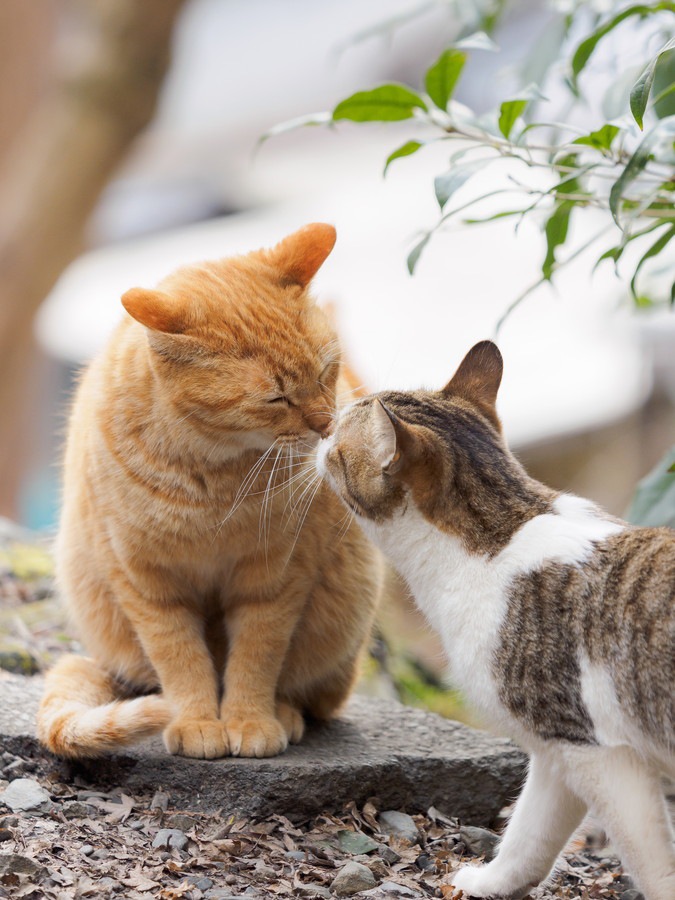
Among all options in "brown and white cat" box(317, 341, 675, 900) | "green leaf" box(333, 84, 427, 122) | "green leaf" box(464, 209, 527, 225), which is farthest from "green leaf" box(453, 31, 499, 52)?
"brown and white cat" box(317, 341, 675, 900)

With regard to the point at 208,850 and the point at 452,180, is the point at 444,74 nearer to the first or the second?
the point at 452,180

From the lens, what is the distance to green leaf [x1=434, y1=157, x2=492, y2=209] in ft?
6.81

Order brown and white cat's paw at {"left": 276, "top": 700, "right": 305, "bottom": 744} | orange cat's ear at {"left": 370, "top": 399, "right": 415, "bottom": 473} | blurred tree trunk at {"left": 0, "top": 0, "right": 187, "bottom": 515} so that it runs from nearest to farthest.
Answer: orange cat's ear at {"left": 370, "top": 399, "right": 415, "bottom": 473} < brown and white cat's paw at {"left": 276, "top": 700, "right": 305, "bottom": 744} < blurred tree trunk at {"left": 0, "top": 0, "right": 187, "bottom": 515}

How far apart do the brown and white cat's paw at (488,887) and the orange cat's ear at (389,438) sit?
0.83 meters

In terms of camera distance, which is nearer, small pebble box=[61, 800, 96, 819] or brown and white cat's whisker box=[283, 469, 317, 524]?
small pebble box=[61, 800, 96, 819]

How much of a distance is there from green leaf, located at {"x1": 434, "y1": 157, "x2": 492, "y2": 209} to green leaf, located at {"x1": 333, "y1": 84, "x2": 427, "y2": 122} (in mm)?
206

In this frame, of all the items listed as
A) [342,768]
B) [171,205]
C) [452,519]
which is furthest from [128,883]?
[171,205]

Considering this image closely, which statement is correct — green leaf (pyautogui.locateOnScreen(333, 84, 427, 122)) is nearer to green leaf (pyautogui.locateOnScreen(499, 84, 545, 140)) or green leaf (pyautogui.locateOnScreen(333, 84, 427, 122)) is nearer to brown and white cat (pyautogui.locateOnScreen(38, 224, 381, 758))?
green leaf (pyautogui.locateOnScreen(499, 84, 545, 140))

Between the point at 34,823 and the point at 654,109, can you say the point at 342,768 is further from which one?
the point at 654,109

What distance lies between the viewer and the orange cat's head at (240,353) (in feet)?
7.30

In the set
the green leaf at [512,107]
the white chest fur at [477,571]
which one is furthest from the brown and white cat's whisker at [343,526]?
the green leaf at [512,107]

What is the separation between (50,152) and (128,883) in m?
4.94

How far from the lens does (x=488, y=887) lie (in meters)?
2.02

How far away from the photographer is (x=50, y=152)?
19.5 ft
